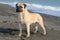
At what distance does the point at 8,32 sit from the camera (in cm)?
997

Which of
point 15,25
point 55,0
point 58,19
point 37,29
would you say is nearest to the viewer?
point 37,29

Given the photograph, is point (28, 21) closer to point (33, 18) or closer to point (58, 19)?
point (33, 18)

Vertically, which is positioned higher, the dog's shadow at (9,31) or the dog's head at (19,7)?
the dog's head at (19,7)

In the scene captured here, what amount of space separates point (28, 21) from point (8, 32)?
1.21 m

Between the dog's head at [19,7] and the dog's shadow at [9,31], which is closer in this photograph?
the dog's head at [19,7]

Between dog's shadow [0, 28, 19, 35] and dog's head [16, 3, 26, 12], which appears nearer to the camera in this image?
dog's head [16, 3, 26, 12]

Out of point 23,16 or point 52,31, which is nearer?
point 23,16

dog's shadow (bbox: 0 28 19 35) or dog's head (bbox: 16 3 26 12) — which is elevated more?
dog's head (bbox: 16 3 26 12)

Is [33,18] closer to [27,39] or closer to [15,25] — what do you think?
[27,39]

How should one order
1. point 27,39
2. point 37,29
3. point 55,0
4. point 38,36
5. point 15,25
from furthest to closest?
point 55,0
point 15,25
point 37,29
point 38,36
point 27,39

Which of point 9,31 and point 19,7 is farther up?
point 19,7

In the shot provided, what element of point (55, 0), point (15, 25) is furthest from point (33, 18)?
point (55, 0)

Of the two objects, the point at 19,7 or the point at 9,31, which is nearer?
the point at 19,7

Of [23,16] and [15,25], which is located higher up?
[23,16]
